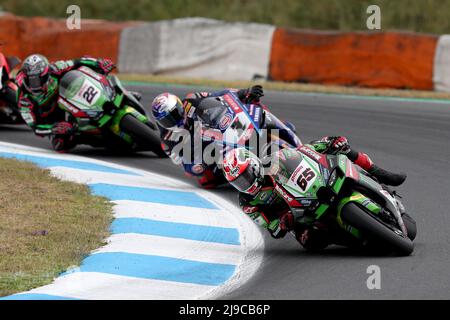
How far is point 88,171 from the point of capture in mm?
12828

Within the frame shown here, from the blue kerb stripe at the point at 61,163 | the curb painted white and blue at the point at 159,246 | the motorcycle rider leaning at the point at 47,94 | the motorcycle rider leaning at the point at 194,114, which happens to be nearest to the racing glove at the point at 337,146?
the curb painted white and blue at the point at 159,246

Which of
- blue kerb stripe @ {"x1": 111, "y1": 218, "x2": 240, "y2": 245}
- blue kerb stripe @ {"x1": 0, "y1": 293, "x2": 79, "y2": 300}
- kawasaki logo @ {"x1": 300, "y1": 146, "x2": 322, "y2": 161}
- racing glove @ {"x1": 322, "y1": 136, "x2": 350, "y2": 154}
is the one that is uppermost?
kawasaki logo @ {"x1": 300, "y1": 146, "x2": 322, "y2": 161}

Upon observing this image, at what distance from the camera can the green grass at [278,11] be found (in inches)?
915

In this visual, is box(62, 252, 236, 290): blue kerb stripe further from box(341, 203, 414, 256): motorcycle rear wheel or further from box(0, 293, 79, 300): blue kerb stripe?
box(341, 203, 414, 256): motorcycle rear wheel

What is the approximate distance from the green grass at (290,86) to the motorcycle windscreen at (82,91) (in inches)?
A: 193

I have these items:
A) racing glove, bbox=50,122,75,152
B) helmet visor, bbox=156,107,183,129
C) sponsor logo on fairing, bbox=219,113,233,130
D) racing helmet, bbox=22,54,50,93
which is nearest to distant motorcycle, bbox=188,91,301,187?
sponsor logo on fairing, bbox=219,113,233,130

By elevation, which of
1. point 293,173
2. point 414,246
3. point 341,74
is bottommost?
point 341,74

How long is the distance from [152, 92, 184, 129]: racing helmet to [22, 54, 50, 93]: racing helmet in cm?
261

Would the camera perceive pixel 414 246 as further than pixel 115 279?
Yes

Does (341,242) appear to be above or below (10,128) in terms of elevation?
above

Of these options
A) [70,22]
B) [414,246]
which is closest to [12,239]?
[414,246]

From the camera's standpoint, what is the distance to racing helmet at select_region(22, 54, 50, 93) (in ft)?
45.7
